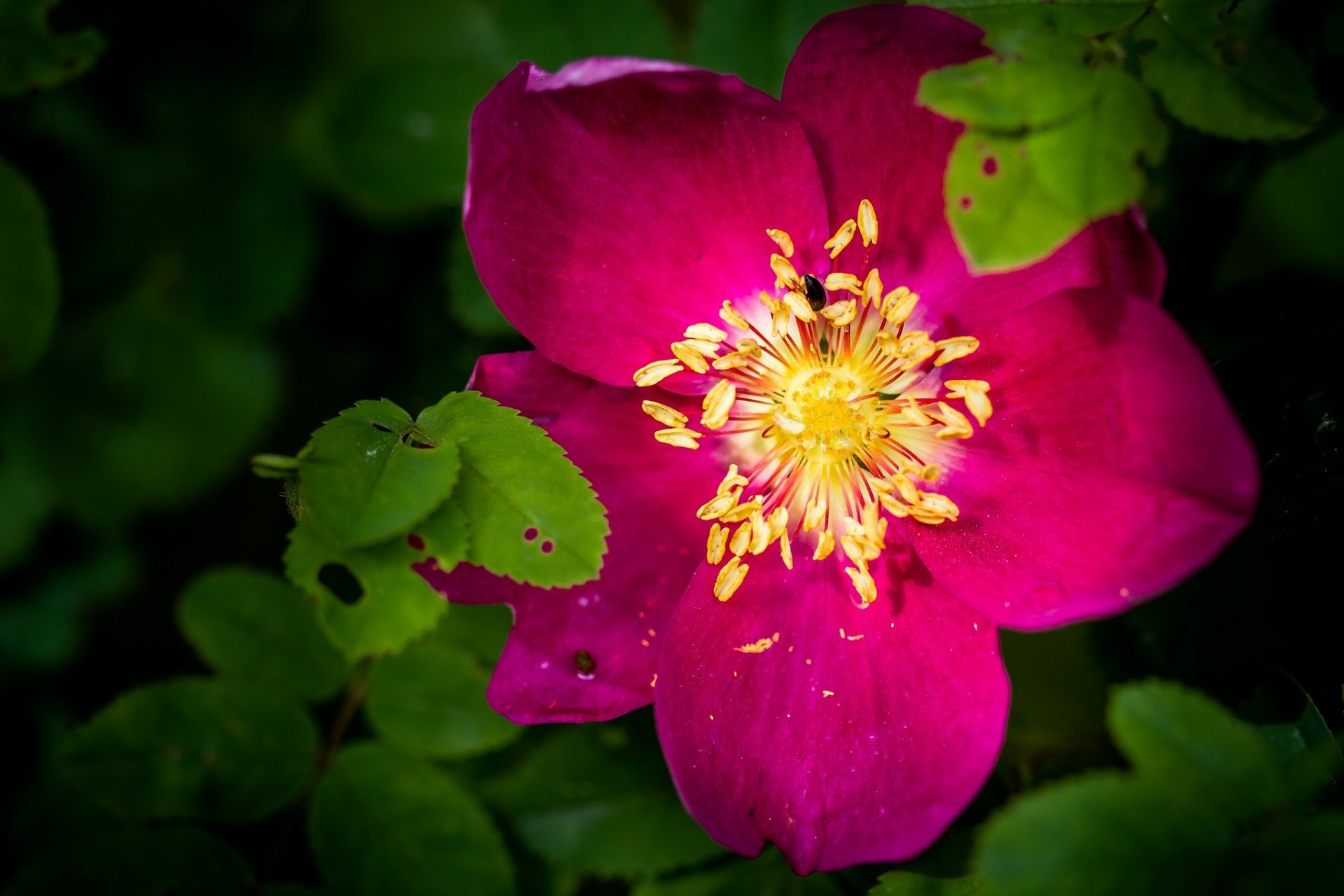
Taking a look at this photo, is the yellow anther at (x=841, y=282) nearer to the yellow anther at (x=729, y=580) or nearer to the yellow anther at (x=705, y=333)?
the yellow anther at (x=705, y=333)

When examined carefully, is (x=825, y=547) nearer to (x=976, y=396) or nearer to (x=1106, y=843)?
(x=976, y=396)

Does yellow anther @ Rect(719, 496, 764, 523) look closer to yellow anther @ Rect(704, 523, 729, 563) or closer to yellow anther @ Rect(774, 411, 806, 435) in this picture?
yellow anther @ Rect(704, 523, 729, 563)

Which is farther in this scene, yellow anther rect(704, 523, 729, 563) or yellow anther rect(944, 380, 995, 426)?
yellow anther rect(704, 523, 729, 563)

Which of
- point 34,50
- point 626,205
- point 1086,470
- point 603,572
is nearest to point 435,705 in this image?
point 603,572

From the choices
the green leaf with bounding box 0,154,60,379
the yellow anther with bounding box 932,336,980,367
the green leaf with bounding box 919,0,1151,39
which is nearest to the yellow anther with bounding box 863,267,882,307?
the yellow anther with bounding box 932,336,980,367

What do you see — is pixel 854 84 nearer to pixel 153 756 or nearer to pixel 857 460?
pixel 857 460

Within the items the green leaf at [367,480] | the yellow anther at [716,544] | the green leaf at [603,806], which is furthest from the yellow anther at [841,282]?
the green leaf at [603,806]
